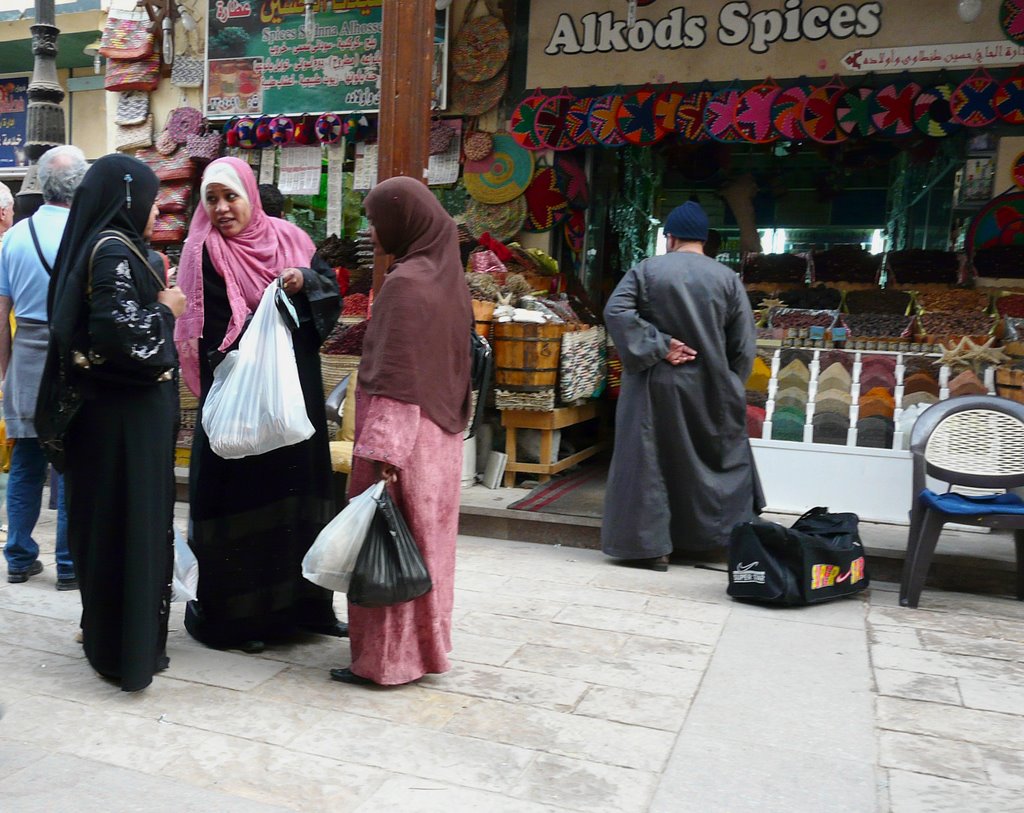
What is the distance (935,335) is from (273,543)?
14.7 ft

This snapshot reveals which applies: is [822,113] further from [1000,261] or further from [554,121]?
[554,121]

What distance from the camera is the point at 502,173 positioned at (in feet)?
23.4

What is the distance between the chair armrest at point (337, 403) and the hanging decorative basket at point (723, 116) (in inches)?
117

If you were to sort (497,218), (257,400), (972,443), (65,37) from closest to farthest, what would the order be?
(257,400) < (972,443) < (497,218) < (65,37)

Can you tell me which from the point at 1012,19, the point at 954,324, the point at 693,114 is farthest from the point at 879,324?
the point at 1012,19

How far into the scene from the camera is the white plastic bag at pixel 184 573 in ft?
11.5

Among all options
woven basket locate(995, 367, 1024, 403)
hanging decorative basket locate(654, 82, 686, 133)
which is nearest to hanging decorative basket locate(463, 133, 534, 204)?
hanging decorative basket locate(654, 82, 686, 133)

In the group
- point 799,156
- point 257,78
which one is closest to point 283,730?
point 257,78

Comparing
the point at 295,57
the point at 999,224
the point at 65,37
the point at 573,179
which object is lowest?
the point at 999,224

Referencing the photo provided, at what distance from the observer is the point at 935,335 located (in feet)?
20.2

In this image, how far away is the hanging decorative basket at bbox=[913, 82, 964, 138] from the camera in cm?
610

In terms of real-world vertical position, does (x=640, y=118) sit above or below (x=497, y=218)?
above

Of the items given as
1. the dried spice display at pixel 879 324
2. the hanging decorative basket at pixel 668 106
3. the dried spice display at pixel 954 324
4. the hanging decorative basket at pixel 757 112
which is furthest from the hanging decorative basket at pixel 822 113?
the dried spice display at pixel 954 324

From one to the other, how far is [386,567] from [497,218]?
4.66 meters
